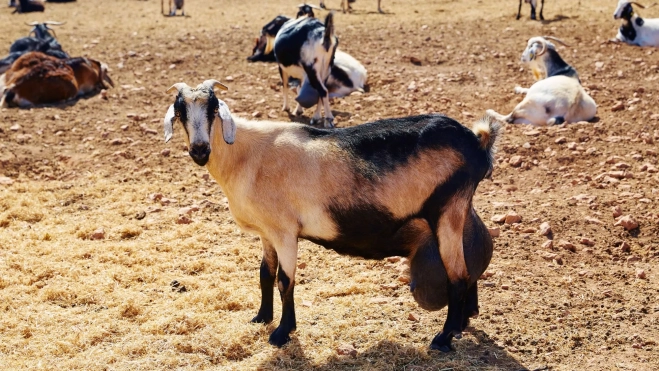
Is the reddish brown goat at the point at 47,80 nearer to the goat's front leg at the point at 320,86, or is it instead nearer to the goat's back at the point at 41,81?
the goat's back at the point at 41,81

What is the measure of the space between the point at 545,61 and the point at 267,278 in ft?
26.2

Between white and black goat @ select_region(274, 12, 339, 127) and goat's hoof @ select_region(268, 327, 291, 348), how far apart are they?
5830 millimetres

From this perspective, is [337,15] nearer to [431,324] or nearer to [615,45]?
[615,45]

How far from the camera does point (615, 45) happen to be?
14.6m

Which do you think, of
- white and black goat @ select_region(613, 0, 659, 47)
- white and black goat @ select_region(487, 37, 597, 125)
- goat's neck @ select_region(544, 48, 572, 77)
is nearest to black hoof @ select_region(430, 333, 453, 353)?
white and black goat @ select_region(487, 37, 597, 125)

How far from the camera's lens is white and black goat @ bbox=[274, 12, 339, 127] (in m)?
11.2

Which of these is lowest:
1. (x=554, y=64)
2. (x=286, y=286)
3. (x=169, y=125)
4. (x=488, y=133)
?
(x=286, y=286)

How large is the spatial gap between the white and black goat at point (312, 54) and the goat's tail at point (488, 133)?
5726 mm

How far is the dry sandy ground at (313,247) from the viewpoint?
5574 millimetres

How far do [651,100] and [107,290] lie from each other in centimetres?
801

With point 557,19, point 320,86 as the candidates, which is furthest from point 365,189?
point 557,19

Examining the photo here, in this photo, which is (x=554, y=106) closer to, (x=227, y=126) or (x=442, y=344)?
(x=442, y=344)

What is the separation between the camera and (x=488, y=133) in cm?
550

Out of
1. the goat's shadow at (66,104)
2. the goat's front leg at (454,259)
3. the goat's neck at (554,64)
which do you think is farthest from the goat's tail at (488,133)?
the goat's shadow at (66,104)
